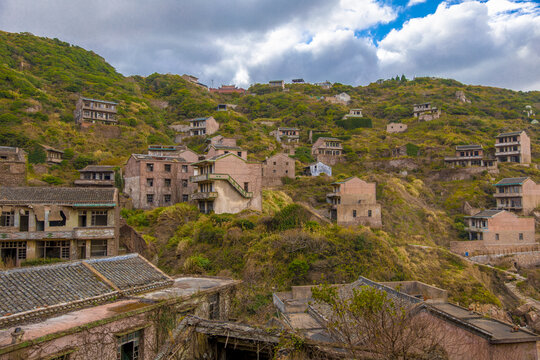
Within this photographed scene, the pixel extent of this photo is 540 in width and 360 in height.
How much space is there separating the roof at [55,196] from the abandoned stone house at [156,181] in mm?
10152

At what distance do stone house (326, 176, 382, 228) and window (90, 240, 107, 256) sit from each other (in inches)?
929

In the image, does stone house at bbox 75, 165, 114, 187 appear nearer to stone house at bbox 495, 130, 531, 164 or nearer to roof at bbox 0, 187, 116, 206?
roof at bbox 0, 187, 116, 206

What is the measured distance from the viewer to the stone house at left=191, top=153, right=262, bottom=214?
3447 centimetres

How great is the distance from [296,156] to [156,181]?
31301mm

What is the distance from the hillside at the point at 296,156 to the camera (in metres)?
28.2

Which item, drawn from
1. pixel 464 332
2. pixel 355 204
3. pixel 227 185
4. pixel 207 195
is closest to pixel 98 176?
pixel 207 195

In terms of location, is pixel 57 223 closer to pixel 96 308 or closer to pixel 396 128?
pixel 96 308

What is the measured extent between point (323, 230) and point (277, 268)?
616 centimetres

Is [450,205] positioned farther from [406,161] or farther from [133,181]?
[133,181]

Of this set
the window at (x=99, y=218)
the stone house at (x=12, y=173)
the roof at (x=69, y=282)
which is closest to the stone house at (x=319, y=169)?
the window at (x=99, y=218)

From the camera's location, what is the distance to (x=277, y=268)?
26.7 m

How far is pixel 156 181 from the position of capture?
39969 millimetres

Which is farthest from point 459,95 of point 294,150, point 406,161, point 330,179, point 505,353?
point 505,353

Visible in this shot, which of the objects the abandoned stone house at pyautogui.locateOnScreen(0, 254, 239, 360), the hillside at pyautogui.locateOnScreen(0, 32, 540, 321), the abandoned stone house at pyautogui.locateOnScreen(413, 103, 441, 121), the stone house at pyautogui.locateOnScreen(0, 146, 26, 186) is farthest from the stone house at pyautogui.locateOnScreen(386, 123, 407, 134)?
the abandoned stone house at pyautogui.locateOnScreen(0, 254, 239, 360)
